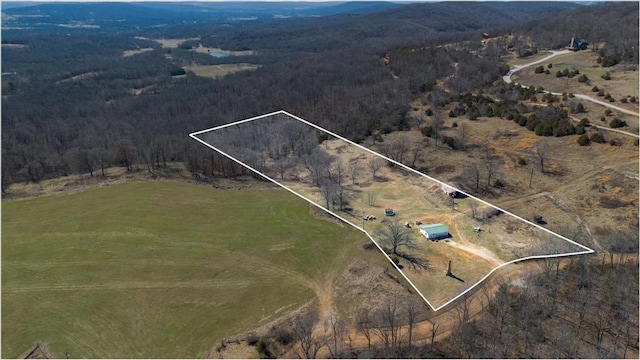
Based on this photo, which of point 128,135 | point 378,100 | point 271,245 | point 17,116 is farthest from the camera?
point 17,116

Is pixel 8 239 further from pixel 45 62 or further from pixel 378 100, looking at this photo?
pixel 45 62

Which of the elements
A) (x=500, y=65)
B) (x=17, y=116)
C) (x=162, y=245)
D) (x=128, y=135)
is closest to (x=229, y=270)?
(x=162, y=245)

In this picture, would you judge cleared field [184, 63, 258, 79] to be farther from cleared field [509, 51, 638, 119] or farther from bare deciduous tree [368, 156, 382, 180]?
bare deciduous tree [368, 156, 382, 180]

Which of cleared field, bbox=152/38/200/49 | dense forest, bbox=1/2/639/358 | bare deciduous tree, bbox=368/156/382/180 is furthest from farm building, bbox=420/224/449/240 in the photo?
cleared field, bbox=152/38/200/49

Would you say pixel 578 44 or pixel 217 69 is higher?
pixel 578 44

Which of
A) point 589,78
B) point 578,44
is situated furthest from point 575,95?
point 578,44

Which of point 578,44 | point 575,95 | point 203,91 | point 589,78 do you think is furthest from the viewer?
point 203,91

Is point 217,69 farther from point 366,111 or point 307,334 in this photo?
point 307,334
